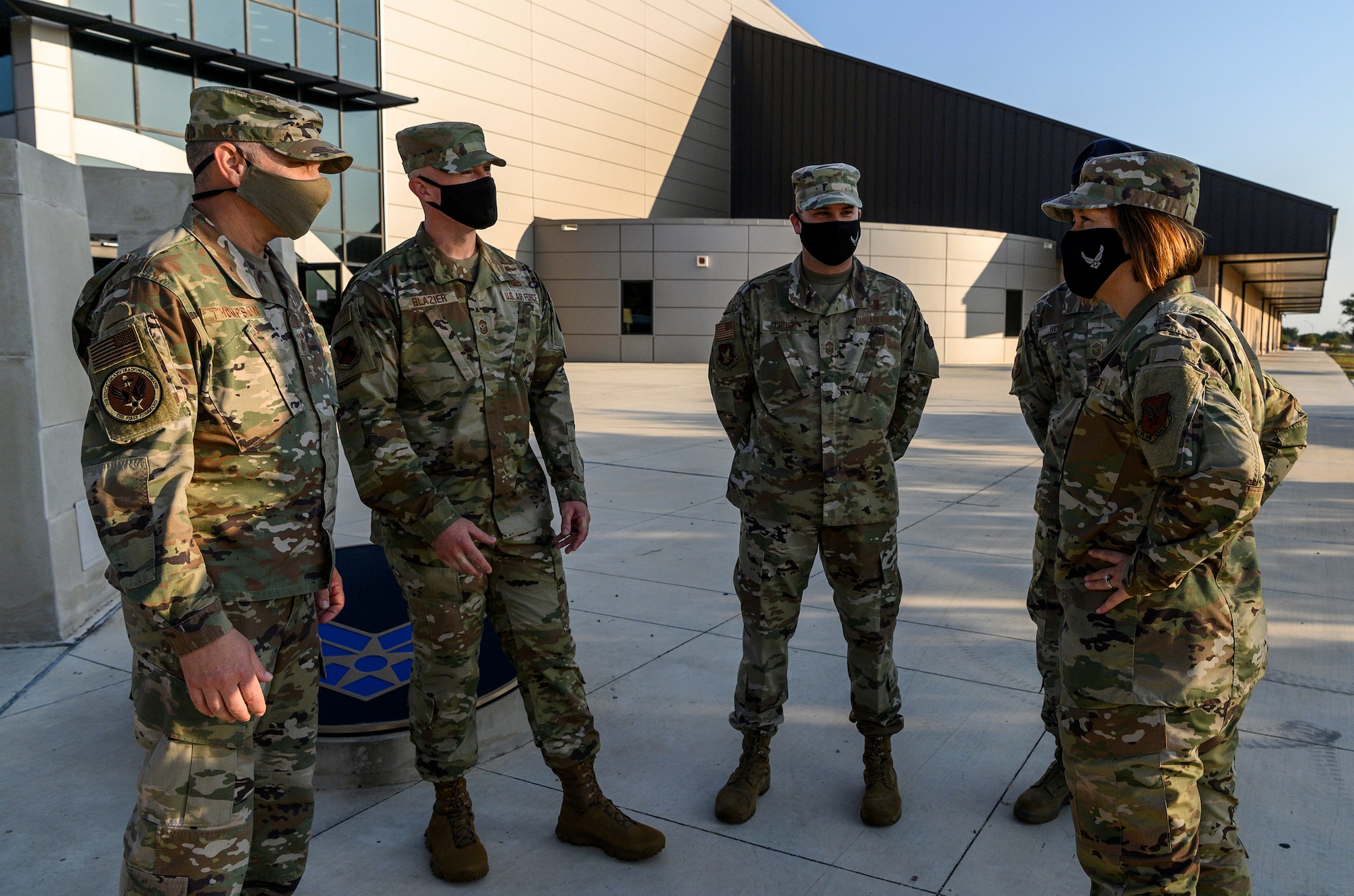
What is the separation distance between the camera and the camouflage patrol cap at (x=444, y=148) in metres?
3.02

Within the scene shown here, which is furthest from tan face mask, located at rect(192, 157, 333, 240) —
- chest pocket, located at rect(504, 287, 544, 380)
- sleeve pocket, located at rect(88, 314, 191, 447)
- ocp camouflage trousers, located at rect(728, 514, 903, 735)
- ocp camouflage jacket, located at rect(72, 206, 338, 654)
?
ocp camouflage trousers, located at rect(728, 514, 903, 735)

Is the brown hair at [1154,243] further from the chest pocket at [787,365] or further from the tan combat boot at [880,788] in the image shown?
the tan combat boot at [880,788]

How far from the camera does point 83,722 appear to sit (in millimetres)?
3971

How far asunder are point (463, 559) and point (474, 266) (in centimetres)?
93

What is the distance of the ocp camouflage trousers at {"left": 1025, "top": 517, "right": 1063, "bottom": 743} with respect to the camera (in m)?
3.31

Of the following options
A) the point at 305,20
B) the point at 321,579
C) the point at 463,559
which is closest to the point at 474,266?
the point at 463,559

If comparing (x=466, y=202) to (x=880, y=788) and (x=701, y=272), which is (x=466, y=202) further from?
(x=701, y=272)

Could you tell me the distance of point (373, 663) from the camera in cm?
407

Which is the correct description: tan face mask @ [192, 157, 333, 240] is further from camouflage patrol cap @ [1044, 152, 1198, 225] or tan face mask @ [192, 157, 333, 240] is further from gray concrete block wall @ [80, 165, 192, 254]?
gray concrete block wall @ [80, 165, 192, 254]

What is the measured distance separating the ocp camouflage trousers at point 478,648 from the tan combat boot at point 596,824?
69 millimetres

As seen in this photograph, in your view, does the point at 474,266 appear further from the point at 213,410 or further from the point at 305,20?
the point at 305,20

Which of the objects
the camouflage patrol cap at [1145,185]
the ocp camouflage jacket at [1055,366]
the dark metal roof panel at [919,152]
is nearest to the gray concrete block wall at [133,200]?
the ocp camouflage jacket at [1055,366]

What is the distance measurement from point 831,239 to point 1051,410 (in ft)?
3.62

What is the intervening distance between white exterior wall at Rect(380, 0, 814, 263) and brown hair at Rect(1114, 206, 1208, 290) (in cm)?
2298
